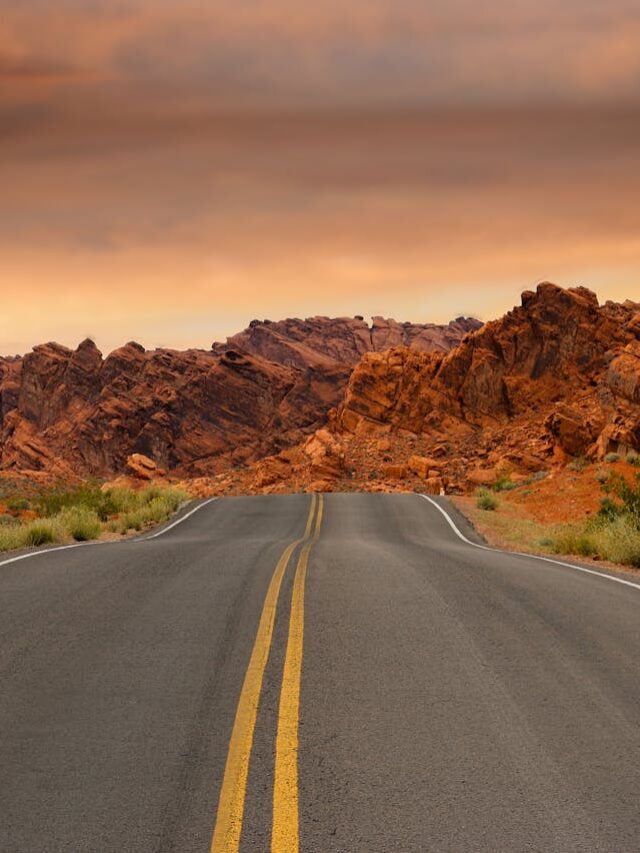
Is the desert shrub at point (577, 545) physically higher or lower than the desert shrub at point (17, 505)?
higher

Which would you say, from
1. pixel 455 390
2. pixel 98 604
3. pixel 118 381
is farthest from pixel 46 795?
pixel 118 381

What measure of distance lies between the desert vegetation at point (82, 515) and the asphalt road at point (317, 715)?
6957 mm

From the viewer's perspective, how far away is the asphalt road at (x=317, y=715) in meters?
3.77

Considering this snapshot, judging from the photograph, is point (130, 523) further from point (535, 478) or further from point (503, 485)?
point (535, 478)

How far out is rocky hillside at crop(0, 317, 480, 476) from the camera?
94938 mm

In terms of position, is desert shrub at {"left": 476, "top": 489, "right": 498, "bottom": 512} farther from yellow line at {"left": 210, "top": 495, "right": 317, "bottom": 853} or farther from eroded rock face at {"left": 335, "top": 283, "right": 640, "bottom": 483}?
yellow line at {"left": 210, "top": 495, "right": 317, "bottom": 853}

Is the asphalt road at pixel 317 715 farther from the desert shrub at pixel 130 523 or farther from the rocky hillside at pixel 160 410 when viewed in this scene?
the rocky hillside at pixel 160 410

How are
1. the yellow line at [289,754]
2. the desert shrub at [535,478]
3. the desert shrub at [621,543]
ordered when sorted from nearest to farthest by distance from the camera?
the yellow line at [289,754] < the desert shrub at [621,543] < the desert shrub at [535,478]

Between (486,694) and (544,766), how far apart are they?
123cm

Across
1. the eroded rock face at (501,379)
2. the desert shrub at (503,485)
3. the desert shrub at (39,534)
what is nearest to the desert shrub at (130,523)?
the desert shrub at (39,534)

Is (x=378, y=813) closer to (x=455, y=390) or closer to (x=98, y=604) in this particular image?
(x=98, y=604)

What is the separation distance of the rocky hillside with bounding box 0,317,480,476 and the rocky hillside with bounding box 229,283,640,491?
32.0 metres

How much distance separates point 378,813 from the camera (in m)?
3.85

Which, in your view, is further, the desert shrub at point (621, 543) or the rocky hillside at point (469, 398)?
the rocky hillside at point (469, 398)
